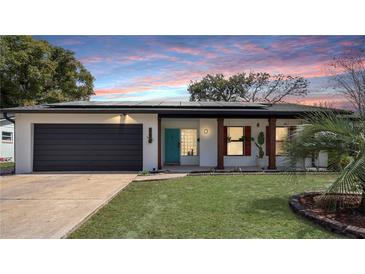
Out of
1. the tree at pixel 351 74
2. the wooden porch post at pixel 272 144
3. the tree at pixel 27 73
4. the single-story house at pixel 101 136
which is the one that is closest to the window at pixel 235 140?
the single-story house at pixel 101 136

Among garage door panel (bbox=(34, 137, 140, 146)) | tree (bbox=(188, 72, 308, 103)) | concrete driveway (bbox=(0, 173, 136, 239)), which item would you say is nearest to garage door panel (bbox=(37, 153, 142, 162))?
garage door panel (bbox=(34, 137, 140, 146))

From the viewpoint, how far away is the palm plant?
186 inches

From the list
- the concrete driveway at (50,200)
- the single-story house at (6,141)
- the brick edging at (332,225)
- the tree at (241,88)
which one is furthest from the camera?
the tree at (241,88)

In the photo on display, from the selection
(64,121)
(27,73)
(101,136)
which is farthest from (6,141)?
(101,136)

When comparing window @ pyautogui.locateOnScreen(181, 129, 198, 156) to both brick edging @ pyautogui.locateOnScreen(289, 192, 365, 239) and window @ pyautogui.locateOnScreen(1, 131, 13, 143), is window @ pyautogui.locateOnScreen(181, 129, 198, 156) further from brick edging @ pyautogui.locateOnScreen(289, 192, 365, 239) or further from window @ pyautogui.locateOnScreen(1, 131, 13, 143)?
window @ pyautogui.locateOnScreen(1, 131, 13, 143)

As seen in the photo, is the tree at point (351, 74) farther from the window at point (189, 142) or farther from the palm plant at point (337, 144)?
the palm plant at point (337, 144)

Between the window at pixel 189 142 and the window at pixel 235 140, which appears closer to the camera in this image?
the window at pixel 235 140

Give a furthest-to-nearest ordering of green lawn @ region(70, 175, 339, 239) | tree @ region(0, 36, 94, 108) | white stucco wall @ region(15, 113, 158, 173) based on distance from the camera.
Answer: tree @ region(0, 36, 94, 108) → white stucco wall @ region(15, 113, 158, 173) → green lawn @ region(70, 175, 339, 239)

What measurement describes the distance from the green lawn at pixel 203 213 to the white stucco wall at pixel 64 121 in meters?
3.35

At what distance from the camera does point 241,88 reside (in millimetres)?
30031

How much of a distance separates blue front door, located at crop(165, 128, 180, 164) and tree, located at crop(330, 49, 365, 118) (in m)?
11.6

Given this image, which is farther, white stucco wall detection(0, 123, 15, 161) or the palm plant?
white stucco wall detection(0, 123, 15, 161)

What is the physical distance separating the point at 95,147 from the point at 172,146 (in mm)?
3761

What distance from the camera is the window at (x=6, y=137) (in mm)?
17845
